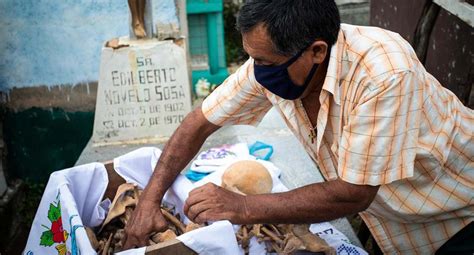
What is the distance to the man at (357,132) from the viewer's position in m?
1.71

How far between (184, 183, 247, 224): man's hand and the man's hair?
0.52 meters

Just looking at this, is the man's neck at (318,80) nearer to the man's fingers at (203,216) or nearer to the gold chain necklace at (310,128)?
the gold chain necklace at (310,128)

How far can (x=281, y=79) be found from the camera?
6.23ft

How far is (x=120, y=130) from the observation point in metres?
4.42

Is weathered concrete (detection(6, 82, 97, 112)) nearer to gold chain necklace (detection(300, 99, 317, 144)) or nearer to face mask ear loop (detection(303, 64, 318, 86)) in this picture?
gold chain necklace (detection(300, 99, 317, 144))

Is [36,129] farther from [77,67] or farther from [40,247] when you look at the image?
[40,247]

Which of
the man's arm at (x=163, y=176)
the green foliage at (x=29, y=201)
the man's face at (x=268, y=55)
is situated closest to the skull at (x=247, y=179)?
the man's arm at (x=163, y=176)

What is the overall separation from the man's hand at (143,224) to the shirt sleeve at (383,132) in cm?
79

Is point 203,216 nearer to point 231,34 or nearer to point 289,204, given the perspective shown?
point 289,204

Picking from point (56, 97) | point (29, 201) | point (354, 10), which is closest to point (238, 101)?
point (56, 97)

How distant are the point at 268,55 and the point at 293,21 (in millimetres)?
155

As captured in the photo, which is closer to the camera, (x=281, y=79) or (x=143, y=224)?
(x=281, y=79)

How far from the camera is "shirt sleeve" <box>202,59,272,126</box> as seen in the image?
226cm

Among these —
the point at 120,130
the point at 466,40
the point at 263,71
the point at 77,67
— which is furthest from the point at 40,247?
the point at 77,67
